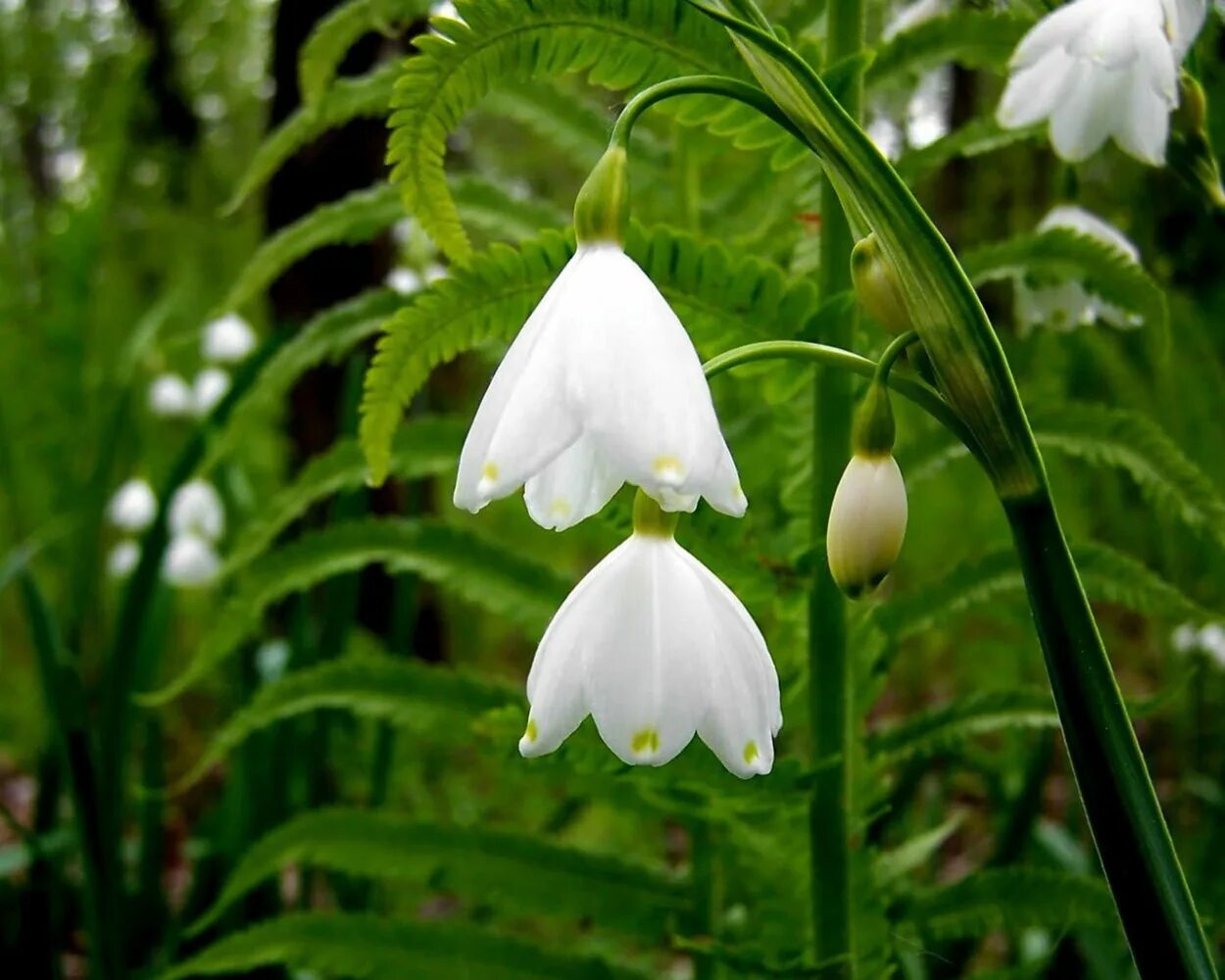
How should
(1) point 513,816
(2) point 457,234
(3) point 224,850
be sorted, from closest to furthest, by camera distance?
(2) point 457,234 < (3) point 224,850 < (1) point 513,816

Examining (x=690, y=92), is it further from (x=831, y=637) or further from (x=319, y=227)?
(x=319, y=227)

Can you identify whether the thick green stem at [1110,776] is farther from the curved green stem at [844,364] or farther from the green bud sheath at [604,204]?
the green bud sheath at [604,204]

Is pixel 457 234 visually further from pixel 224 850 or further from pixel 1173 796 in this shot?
pixel 1173 796

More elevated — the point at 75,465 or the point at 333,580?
the point at 75,465

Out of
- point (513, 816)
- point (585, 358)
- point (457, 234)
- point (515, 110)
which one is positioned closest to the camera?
point (585, 358)

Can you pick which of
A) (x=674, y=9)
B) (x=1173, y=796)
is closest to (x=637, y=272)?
(x=674, y=9)

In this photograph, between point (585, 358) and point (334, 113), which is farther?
point (334, 113)

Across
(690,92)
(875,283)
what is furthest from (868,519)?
(690,92)

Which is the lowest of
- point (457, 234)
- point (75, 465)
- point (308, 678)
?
point (457, 234)
